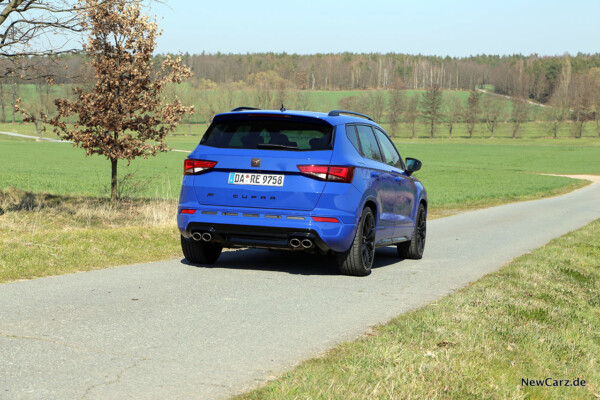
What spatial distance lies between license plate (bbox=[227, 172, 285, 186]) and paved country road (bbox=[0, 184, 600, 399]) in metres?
1.05

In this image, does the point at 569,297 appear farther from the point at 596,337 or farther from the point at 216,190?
the point at 216,190

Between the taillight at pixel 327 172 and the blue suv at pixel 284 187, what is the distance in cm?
1

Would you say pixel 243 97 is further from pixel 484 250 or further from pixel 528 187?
pixel 484 250

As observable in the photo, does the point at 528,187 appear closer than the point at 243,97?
Yes

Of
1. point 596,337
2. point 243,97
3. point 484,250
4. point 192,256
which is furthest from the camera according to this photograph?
point 243,97

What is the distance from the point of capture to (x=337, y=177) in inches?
325

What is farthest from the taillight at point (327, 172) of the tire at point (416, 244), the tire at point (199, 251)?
the tire at point (416, 244)

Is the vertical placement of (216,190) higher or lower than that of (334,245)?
higher

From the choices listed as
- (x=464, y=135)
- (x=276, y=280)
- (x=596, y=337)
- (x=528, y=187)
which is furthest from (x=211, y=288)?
(x=464, y=135)

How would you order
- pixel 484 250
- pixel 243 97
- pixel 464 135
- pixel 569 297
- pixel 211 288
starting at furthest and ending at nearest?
pixel 243 97 → pixel 464 135 → pixel 484 250 → pixel 569 297 → pixel 211 288

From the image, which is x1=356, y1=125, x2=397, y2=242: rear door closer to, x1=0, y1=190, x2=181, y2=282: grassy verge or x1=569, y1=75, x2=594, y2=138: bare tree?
x1=0, y1=190, x2=181, y2=282: grassy verge

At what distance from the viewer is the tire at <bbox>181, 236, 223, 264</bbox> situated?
924cm

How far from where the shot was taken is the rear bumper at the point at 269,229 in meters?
8.19

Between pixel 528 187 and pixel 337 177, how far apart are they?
111 feet
